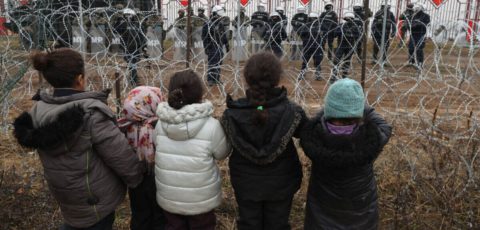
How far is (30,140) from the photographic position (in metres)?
1.79

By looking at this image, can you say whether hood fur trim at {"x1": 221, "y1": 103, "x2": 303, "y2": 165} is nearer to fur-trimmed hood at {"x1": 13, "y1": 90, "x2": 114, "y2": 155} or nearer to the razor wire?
the razor wire

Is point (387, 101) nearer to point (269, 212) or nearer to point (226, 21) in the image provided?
point (226, 21)

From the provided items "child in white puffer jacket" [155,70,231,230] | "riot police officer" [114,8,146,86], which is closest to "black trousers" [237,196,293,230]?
"child in white puffer jacket" [155,70,231,230]

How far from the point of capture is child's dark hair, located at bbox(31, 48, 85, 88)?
6.09ft

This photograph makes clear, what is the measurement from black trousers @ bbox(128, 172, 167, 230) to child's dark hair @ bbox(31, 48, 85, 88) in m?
0.74

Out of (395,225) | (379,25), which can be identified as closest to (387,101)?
(379,25)

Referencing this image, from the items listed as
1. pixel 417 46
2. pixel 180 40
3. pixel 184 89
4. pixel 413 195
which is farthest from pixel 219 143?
pixel 180 40

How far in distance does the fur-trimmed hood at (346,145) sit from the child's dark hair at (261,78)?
0.81 ft

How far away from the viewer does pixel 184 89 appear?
1.97m

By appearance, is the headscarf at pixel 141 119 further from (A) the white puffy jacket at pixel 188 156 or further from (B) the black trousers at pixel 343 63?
(B) the black trousers at pixel 343 63

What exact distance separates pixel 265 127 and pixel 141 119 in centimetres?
64

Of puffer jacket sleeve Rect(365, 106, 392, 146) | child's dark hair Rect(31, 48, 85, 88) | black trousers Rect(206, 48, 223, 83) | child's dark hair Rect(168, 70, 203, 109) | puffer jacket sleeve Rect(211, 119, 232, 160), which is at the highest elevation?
child's dark hair Rect(31, 48, 85, 88)

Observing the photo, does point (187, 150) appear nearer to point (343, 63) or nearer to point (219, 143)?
point (219, 143)

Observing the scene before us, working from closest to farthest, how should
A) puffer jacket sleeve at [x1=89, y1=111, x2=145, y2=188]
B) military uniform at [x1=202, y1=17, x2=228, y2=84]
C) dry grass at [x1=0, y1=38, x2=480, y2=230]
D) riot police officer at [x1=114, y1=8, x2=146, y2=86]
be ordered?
1. puffer jacket sleeve at [x1=89, y1=111, x2=145, y2=188]
2. dry grass at [x1=0, y1=38, x2=480, y2=230]
3. riot police officer at [x1=114, y1=8, x2=146, y2=86]
4. military uniform at [x1=202, y1=17, x2=228, y2=84]
